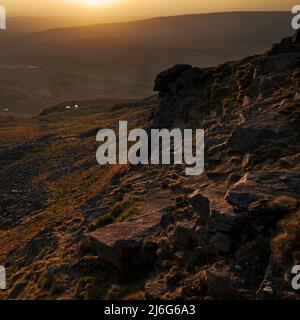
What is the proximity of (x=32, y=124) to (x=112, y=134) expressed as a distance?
37.2m

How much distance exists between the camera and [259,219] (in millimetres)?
14828

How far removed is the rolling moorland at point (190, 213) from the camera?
14422 millimetres

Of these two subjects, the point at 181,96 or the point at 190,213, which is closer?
the point at 190,213

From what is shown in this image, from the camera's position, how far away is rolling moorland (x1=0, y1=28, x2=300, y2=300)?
14.4m

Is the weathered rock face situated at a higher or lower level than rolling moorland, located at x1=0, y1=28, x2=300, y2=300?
higher

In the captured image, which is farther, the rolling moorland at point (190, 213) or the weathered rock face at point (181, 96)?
the weathered rock face at point (181, 96)

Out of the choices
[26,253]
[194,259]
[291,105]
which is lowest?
[26,253]

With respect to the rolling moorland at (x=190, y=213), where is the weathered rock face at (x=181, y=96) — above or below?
above

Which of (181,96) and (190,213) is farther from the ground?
(181,96)

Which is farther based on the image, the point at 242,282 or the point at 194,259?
the point at 194,259

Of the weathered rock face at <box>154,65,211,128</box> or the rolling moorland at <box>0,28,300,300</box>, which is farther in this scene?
the weathered rock face at <box>154,65,211,128</box>

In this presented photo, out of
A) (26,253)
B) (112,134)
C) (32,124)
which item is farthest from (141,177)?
(32,124)

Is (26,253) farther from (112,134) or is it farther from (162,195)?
(112,134)

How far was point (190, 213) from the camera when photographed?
19016 mm
